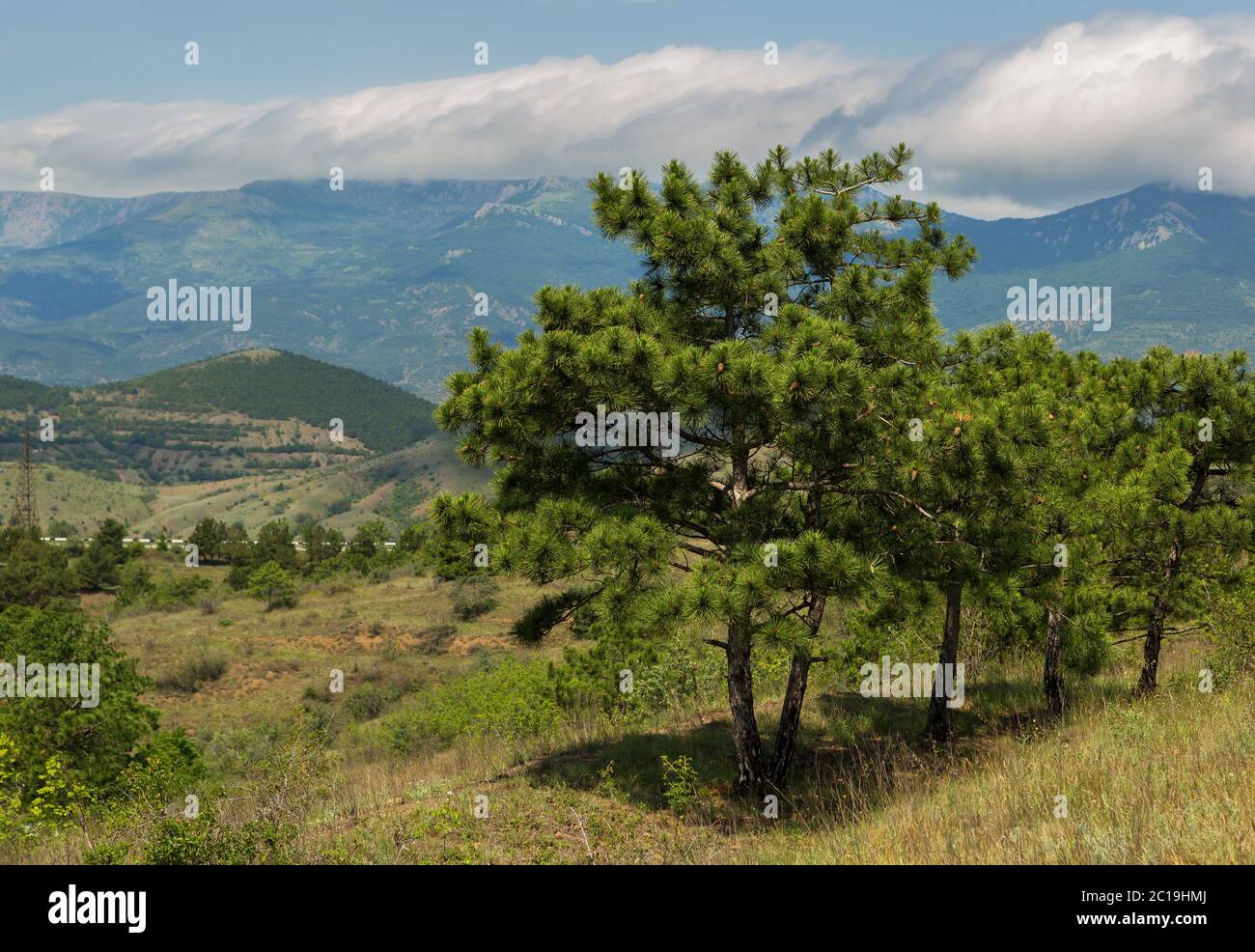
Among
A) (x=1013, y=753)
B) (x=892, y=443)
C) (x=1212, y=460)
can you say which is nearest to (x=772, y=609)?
(x=892, y=443)

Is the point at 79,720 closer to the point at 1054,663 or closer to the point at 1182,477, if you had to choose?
the point at 1054,663

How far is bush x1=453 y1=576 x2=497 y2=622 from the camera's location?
191ft

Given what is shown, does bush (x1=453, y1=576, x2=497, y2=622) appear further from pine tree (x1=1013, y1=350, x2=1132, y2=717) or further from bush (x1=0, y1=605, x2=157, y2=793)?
pine tree (x1=1013, y1=350, x2=1132, y2=717)

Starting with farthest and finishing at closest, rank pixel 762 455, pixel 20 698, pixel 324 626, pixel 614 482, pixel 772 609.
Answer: pixel 324 626 → pixel 20 698 → pixel 762 455 → pixel 614 482 → pixel 772 609

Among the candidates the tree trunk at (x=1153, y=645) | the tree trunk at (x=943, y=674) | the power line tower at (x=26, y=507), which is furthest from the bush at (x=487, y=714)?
the power line tower at (x=26, y=507)

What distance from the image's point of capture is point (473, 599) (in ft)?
193

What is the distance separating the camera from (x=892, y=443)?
416 inches

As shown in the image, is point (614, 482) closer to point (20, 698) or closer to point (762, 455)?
point (762, 455)

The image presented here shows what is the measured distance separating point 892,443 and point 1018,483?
141cm

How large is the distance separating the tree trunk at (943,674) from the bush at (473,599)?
4442 cm

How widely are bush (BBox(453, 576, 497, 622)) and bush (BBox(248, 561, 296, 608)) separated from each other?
511 inches

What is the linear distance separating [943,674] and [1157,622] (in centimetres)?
386

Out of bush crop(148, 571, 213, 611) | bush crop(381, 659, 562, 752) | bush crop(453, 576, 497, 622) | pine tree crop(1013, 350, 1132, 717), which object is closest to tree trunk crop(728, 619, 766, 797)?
pine tree crop(1013, 350, 1132, 717)

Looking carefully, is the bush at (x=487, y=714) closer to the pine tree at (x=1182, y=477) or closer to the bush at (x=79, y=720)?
the bush at (x=79, y=720)
